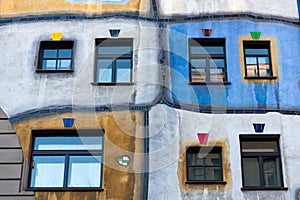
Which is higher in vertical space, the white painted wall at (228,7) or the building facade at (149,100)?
the white painted wall at (228,7)

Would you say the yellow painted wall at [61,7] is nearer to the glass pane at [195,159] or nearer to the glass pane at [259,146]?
the glass pane at [195,159]

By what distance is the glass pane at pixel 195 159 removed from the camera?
41.2 ft

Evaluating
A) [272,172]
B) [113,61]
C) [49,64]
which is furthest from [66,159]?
[272,172]

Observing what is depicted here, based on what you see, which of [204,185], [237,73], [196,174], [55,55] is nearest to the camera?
[204,185]

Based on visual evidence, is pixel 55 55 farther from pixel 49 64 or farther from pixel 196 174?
pixel 196 174

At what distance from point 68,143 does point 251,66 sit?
4.96 metres

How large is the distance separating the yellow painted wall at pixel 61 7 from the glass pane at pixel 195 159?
4255 millimetres

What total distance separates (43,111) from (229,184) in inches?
185

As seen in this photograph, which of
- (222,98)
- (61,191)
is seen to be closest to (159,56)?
(222,98)

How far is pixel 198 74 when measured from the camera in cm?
1368

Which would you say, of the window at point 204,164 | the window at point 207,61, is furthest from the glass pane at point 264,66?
the window at point 204,164

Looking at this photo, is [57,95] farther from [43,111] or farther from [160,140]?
[160,140]

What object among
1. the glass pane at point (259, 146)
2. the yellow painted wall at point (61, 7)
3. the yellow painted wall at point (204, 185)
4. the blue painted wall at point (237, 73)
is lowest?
the yellow painted wall at point (204, 185)

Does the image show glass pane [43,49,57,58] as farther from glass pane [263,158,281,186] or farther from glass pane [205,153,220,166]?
glass pane [263,158,281,186]
